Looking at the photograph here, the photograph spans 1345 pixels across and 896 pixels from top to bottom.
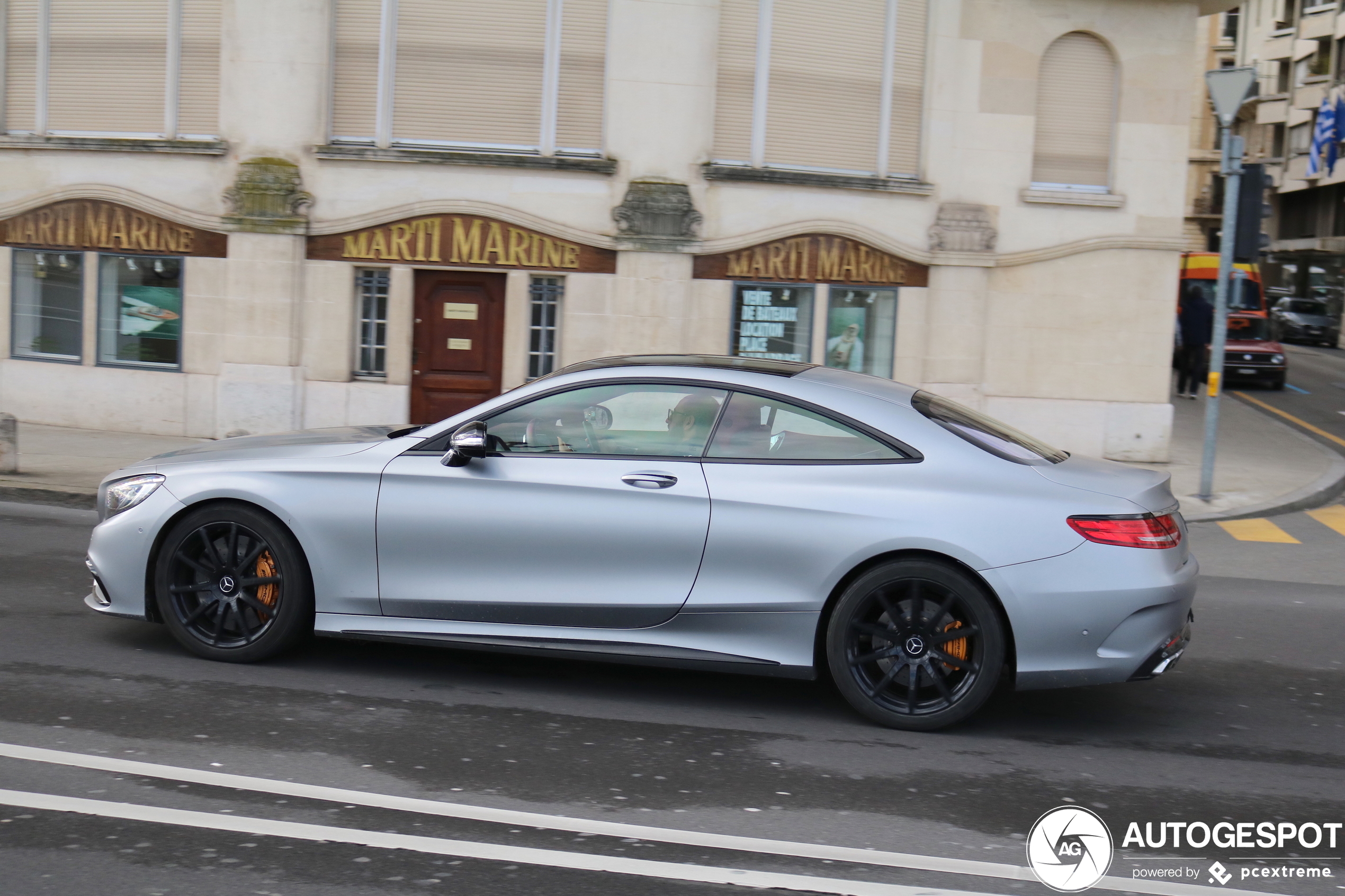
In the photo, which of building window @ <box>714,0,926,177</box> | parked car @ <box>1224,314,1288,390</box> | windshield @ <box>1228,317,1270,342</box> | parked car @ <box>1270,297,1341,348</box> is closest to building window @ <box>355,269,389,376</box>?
building window @ <box>714,0,926,177</box>

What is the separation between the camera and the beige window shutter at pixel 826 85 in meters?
15.4

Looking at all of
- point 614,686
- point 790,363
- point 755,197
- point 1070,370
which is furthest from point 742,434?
point 1070,370

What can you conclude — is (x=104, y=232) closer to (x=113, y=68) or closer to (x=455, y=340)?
(x=113, y=68)

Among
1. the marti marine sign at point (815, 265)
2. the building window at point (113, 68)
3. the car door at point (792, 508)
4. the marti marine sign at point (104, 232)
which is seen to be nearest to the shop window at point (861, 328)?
the marti marine sign at point (815, 265)

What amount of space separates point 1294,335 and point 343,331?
3925 cm

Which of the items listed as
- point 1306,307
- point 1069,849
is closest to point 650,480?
point 1069,849

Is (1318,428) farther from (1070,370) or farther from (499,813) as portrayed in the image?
(499,813)

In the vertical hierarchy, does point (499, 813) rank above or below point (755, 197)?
below

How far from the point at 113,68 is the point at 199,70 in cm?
116

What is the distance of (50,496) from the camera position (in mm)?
10570

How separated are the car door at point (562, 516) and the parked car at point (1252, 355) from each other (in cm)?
2289

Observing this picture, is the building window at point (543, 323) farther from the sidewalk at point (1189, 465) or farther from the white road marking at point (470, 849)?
the white road marking at point (470, 849)

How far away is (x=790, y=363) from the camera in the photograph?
6.46 m

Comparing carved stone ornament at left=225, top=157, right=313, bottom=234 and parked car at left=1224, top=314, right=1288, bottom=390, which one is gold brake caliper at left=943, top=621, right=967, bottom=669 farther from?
parked car at left=1224, top=314, right=1288, bottom=390
